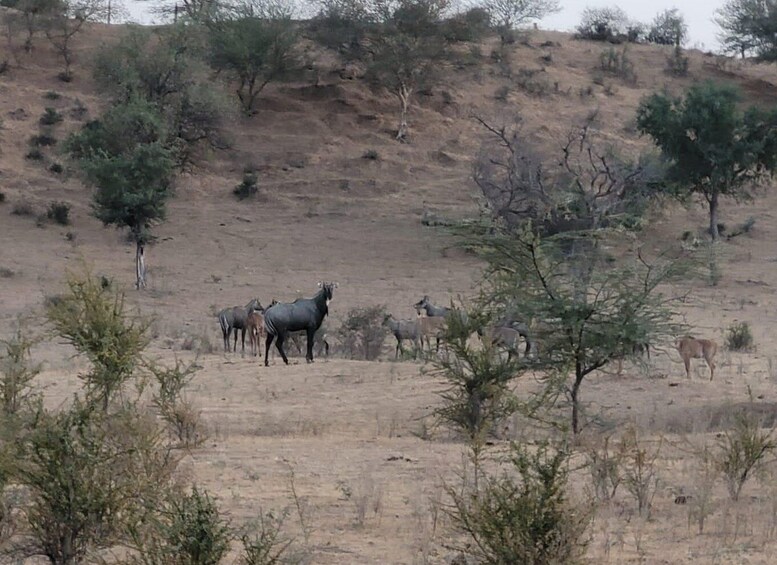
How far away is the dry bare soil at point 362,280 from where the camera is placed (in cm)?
845

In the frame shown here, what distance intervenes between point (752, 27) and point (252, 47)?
76.4ft

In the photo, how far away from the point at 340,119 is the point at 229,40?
5.36 metres

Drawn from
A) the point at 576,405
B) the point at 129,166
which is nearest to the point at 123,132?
the point at 129,166

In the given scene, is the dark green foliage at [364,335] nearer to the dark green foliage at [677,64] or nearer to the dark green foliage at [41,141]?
the dark green foliage at [41,141]

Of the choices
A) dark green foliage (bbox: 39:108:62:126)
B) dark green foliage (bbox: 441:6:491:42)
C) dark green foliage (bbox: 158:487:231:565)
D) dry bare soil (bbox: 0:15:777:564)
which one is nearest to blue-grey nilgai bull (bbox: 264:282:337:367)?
dry bare soil (bbox: 0:15:777:564)

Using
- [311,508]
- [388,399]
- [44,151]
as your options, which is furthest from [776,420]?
[44,151]

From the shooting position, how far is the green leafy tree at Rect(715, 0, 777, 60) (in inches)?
2076

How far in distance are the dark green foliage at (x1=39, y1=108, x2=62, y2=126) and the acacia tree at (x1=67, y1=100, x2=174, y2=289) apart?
12.1 metres

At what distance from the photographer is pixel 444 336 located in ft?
41.2

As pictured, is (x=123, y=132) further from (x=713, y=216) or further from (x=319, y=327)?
(x=713, y=216)

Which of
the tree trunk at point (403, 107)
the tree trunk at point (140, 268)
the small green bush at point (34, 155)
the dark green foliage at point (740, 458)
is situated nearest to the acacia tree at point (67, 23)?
the small green bush at point (34, 155)

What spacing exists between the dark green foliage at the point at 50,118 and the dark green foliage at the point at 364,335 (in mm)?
24714

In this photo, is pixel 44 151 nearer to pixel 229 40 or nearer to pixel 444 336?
pixel 229 40

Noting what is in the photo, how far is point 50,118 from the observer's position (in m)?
43.9
